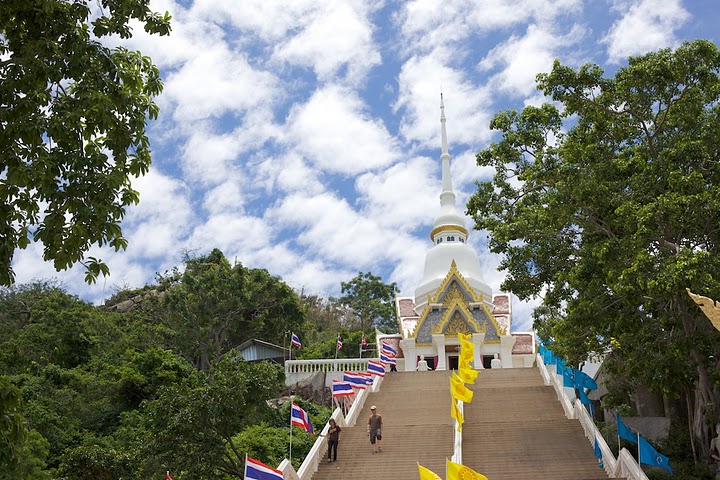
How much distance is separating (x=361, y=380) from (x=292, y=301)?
14469mm

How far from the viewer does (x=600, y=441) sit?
1744cm

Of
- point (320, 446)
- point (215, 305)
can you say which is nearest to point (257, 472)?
point (320, 446)

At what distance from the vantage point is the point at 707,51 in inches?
644

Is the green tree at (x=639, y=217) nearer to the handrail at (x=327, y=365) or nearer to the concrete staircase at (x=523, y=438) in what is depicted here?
the concrete staircase at (x=523, y=438)

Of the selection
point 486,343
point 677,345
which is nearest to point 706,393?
point 677,345

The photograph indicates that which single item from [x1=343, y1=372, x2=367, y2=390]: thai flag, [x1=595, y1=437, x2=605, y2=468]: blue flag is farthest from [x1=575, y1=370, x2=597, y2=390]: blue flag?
[x1=343, y1=372, x2=367, y2=390]: thai flag

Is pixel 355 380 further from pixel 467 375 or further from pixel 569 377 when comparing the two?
pixel 569 377

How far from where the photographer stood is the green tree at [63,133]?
896cm

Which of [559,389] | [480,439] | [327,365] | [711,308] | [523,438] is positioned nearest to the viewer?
[711,308]

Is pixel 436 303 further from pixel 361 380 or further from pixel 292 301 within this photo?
pixel 361 380

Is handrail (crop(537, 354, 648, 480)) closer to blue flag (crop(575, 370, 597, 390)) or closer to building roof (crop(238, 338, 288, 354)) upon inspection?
blue flag (crop(575, 370, 597, 390))

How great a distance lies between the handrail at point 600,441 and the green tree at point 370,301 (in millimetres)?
31702

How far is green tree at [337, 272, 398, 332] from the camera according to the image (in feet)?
193

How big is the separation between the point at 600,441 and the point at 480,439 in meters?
3.44
